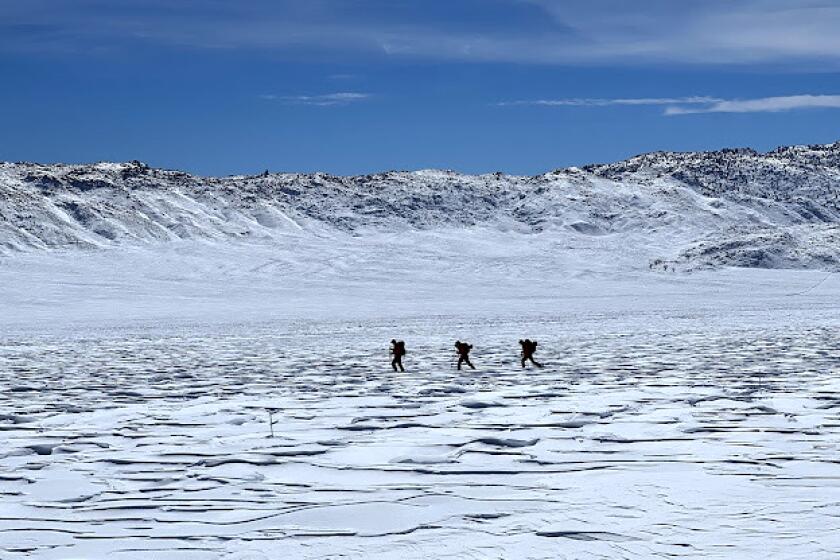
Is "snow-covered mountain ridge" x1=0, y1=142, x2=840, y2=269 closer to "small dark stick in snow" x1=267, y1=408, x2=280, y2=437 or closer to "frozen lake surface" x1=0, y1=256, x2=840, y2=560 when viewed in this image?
"frozen lake surface" x1=0, y1=256, x2=840, y2=560

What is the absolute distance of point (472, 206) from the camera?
4680 inches

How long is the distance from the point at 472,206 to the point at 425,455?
112 meters

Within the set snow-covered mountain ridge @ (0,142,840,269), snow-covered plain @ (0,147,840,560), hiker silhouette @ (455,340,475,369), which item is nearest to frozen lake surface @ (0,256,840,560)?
snow-covered plain @ (0,147,840,560)

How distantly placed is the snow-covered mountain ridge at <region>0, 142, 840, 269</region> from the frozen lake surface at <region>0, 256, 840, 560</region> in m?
67.8

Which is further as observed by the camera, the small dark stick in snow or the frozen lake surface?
the small dark stick in snow

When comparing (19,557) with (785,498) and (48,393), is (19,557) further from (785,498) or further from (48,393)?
(48,393)

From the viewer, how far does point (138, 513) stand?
592 centimetres

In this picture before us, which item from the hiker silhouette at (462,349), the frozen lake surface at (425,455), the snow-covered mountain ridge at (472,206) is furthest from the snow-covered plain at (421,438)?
the snow-covered mountain ridge at (472,206)

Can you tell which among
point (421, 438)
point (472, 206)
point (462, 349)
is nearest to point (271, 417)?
point (421, 438)

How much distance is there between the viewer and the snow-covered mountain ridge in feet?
298

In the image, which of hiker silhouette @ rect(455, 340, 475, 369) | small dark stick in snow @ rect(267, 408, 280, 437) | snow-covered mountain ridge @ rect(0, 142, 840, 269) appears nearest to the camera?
small dark stick in snow @ rect(267, 408, 280, 437)

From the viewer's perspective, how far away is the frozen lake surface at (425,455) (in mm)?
5324

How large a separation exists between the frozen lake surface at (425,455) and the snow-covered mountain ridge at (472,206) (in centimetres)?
6781

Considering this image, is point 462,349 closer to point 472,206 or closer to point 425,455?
point 425,455
